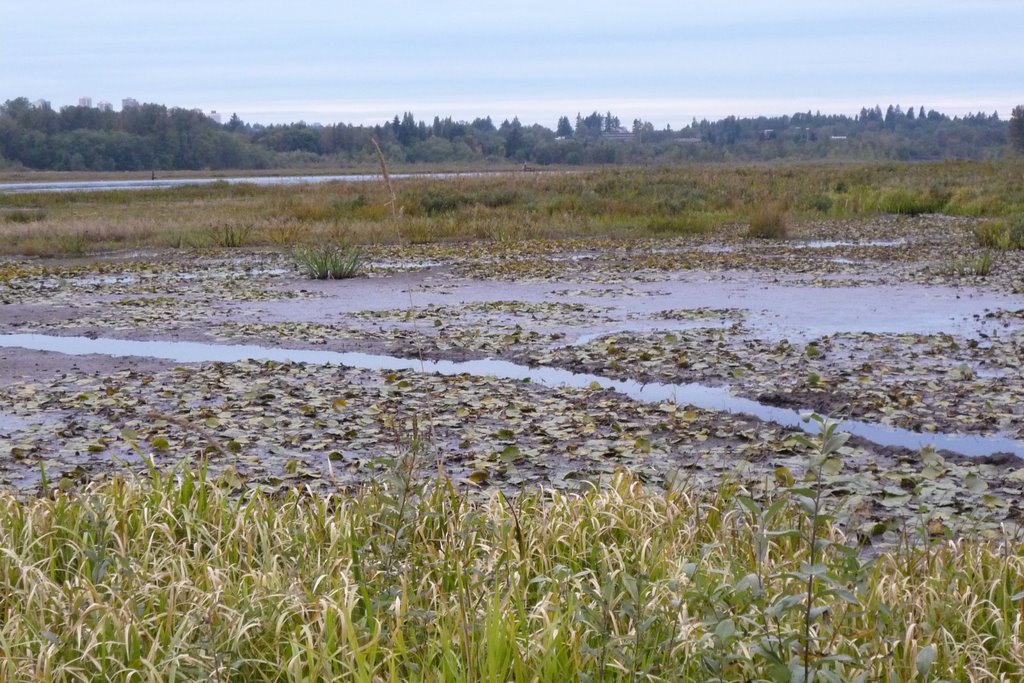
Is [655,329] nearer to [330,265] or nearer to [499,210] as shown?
[330,265]

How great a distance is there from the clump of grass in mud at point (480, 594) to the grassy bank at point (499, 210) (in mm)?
18247

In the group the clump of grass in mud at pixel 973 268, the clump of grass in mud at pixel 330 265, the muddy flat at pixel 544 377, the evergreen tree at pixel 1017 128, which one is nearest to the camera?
the muddy flat at pixel 544 377

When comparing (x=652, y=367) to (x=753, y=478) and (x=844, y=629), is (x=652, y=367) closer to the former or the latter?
(x=753, y=478)

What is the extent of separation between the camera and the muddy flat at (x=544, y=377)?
726 centimetres

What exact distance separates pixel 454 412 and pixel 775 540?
4147 mm

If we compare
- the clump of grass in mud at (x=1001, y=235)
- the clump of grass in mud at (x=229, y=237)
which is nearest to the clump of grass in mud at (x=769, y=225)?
the clump of grass in mud at (x=1001, y=235)

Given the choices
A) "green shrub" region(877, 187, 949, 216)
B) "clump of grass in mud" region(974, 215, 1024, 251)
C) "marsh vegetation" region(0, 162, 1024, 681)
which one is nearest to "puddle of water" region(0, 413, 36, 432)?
"marsh vegetation" region(0, 162, 1024, 681)

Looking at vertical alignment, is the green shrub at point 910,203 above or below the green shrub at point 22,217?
above

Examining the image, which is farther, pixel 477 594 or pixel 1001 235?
pixel 1001 235

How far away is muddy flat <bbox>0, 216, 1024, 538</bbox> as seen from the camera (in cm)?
726

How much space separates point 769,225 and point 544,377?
53.0ft

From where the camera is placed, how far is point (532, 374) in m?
10.9

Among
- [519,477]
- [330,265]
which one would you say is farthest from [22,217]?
[519,477]

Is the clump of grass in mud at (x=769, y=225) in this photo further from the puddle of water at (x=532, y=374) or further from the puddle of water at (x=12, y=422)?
the puddle of water at (x=12, y=422)
